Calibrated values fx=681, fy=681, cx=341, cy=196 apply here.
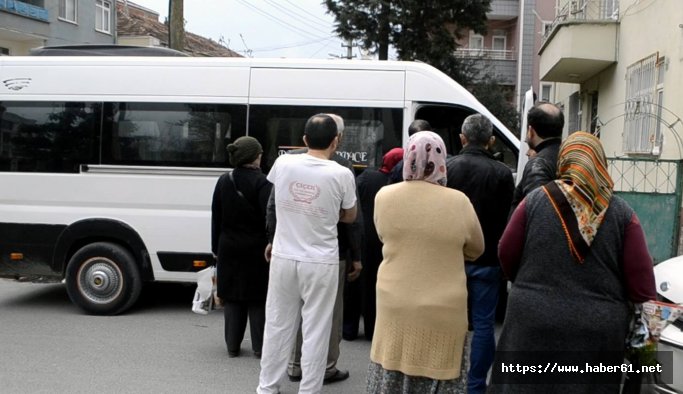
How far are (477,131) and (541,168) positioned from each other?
99 cm

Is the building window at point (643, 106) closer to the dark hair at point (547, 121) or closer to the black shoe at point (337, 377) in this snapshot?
the dark hair at point (547, 121)

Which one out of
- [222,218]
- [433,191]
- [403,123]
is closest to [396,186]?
[433,191]

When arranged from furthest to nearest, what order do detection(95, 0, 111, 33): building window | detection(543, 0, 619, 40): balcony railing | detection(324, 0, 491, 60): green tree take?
detection(95, 0, 111, 33): building window, detection(324, 0, 491, 60): green tree, detection(543, 0, 619, 40): balcony railing

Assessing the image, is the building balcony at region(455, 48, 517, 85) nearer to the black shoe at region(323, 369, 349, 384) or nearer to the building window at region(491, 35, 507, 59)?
the building window at region(491, 35, 507, 59)

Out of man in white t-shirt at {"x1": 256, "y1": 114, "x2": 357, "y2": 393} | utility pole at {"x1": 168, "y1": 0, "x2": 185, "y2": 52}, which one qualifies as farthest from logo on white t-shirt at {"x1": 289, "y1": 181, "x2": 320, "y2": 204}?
utility pole at {"x1": 168, "y1": 0, "x2": 185, "y2": 52}

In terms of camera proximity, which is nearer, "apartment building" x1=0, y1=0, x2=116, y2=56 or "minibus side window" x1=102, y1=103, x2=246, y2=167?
"minibus side window" x1=102, y1=103, x2=246, y2=167

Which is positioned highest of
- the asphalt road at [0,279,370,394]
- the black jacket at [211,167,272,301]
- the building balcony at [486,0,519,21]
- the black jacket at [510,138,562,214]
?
the building balcony at [486,0,519,21]

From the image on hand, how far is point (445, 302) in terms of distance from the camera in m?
3.30

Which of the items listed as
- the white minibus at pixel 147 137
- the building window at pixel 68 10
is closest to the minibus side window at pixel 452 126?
the white minibus at pixel 147 137

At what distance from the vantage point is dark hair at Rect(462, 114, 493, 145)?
4.77m

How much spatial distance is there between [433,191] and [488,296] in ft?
5.01

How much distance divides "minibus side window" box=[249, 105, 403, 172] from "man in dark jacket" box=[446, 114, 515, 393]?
6.96 ft

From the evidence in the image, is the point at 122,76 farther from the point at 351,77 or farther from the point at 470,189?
the point at 470,189

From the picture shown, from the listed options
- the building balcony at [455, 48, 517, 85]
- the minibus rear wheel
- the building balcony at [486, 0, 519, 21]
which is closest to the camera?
the minibus rear wheel
